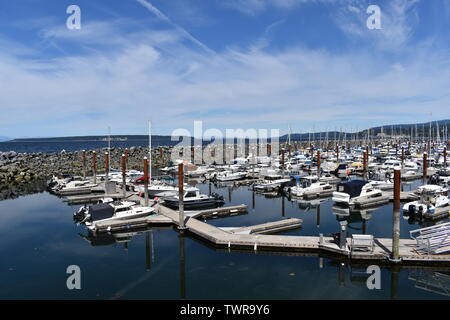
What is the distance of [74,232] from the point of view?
2661cm

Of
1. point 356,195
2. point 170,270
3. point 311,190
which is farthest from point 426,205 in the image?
point 170,270

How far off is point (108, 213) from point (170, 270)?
10877 millimetres

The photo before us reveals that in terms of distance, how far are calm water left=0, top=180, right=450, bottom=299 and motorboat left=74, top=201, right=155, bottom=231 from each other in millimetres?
912

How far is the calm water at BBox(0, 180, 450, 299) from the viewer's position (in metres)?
16.3

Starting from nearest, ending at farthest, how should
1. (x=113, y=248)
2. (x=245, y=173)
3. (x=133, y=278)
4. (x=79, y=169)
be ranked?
1. (x=133, y=278)
2. (x=113, y=248)
3. (x=245, y=173)
4. (x=79, y=169)

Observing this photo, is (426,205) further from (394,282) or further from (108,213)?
(108,213)

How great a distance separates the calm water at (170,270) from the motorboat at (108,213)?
2.99 ft

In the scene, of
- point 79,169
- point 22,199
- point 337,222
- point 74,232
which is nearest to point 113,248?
point 74,232

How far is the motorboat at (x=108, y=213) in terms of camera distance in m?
27.1

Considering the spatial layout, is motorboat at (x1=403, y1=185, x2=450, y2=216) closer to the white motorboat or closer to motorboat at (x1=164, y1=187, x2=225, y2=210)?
motorboat at (x1=164, y1=187, x2=225, y2=210)

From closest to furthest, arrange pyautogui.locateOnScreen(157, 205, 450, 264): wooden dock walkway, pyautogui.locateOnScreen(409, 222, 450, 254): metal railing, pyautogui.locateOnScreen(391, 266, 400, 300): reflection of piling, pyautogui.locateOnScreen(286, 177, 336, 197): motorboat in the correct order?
pyautogui.locateOnScreen(391, 266, 400, 300): reflection of piling → pyautogui.locateOnScreen(157, 205, 450, 264): wooden dock walkway → pyautogui.locateOnScreen(409, 222, 450, 254): metal railing → pyautogui.locateOnScreen(286, 177, 336, 197): motorboat

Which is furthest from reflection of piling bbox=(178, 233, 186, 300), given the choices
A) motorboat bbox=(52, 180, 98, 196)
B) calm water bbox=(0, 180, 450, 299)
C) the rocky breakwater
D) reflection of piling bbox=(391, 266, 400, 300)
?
the rocky breakwater
